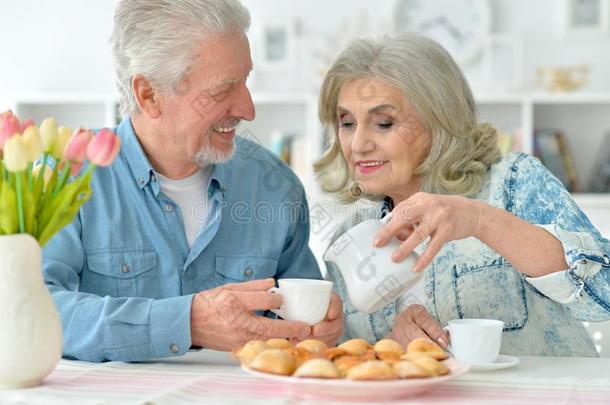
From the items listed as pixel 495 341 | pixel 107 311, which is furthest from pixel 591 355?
pixel 107 311

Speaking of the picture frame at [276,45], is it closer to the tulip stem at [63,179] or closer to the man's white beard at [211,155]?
the man's white beard at [211,155]

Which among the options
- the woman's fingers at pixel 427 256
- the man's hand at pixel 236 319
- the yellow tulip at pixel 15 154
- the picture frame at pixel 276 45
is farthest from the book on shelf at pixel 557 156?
the yellow tulip at pixel 15 154

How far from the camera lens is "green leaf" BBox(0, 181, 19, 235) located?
1215mm

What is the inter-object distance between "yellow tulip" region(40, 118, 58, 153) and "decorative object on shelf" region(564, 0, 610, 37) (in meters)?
3.32

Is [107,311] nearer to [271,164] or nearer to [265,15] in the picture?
[271,164]

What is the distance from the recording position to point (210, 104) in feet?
5.95

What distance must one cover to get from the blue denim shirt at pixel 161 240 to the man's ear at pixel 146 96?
56 mm

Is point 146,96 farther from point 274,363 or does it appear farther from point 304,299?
point 274,363

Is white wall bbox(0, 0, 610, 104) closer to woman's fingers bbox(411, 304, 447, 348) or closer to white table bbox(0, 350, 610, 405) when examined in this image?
woman's fingers bbox(411, 304, 447, 348)

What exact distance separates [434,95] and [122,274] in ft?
2.40

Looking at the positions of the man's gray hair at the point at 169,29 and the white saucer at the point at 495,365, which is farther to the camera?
the man's gray hair at the point at 169,29

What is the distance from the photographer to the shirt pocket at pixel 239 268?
186 cm

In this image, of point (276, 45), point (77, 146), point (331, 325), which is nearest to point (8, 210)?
point (77, 146)

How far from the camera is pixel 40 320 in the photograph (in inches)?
48.7
